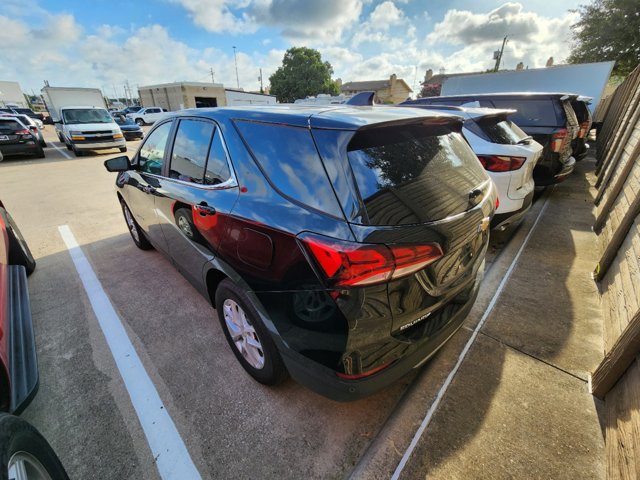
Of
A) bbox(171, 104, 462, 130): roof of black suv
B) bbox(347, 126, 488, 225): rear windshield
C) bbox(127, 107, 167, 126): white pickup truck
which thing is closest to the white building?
bbox(127, 107, 167, 126): white pickup truck

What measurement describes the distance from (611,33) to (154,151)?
84.9 ft

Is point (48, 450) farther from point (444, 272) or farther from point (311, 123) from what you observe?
point (444, 272)

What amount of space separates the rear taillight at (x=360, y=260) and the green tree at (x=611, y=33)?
84.5 feet

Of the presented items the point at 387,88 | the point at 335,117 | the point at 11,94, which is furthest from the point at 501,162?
the point at 11,94

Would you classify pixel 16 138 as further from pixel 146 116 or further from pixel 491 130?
pixel 146 116

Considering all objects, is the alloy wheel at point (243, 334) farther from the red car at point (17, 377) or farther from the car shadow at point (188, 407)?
the red car at point (17, 377)

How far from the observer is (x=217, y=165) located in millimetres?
2092

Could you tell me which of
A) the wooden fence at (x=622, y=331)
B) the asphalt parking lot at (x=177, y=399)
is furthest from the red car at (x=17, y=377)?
the wooden fence at (x=622, y=331)

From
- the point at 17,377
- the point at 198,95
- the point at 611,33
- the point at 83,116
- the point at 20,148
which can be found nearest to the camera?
the point at 17,377

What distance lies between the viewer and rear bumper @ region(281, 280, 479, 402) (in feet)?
5.15

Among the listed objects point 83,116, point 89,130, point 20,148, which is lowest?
point 20,148

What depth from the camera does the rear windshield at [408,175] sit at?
4.82ft

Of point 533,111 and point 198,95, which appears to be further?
point 198,95

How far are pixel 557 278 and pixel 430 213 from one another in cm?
271
